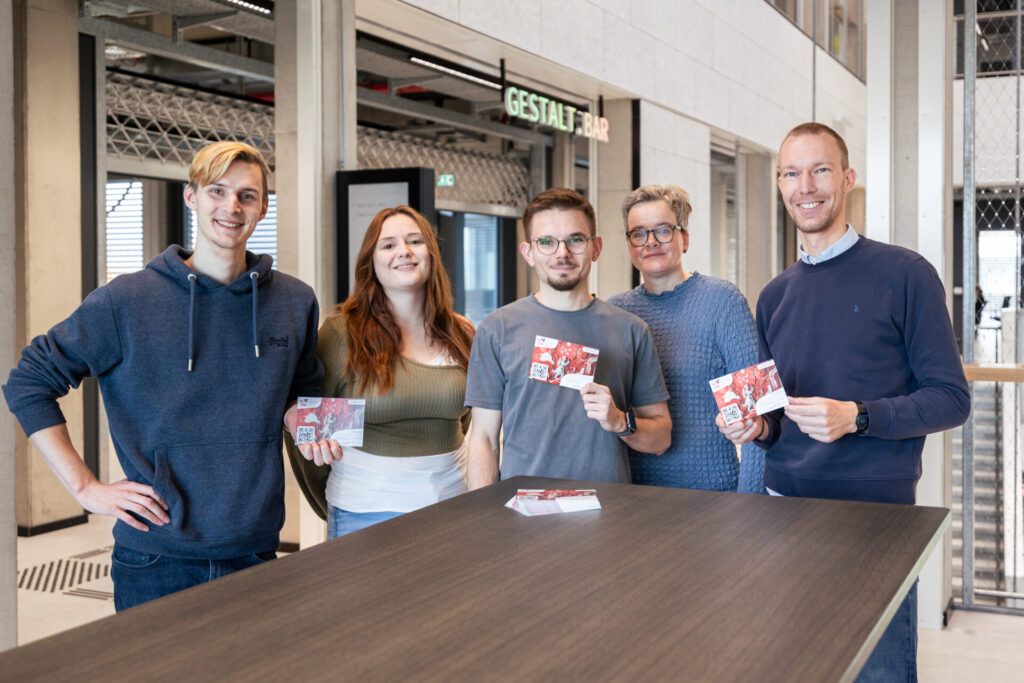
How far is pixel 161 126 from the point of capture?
23.4 ft

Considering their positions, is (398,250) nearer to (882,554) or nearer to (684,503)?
(684,503)

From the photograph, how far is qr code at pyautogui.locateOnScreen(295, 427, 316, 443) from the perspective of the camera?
7.47ft

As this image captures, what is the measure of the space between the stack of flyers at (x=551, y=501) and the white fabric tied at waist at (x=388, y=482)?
49cm

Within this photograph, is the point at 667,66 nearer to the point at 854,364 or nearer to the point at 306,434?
the point at 854,364

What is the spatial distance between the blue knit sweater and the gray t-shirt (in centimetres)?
20

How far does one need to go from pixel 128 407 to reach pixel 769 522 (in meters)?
1.40

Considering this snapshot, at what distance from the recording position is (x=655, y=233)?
2.75m

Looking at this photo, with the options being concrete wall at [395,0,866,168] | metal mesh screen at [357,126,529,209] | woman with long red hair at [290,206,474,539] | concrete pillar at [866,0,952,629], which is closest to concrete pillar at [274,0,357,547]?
concrete wall at [395,0,866,168]

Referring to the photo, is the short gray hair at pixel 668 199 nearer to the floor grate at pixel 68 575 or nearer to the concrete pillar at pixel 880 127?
the concrete pillar at pixel 880 127

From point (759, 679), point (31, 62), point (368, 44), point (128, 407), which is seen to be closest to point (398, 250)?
point (128, 407)

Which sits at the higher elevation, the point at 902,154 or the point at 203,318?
Result: the point at 902,154

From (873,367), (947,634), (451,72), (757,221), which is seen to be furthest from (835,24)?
(873,367)

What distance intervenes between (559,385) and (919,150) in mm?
2651

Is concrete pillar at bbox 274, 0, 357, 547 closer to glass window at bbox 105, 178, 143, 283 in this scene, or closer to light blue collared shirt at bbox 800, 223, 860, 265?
light blue collared shirt at bbox 800, 223, 860, 265
